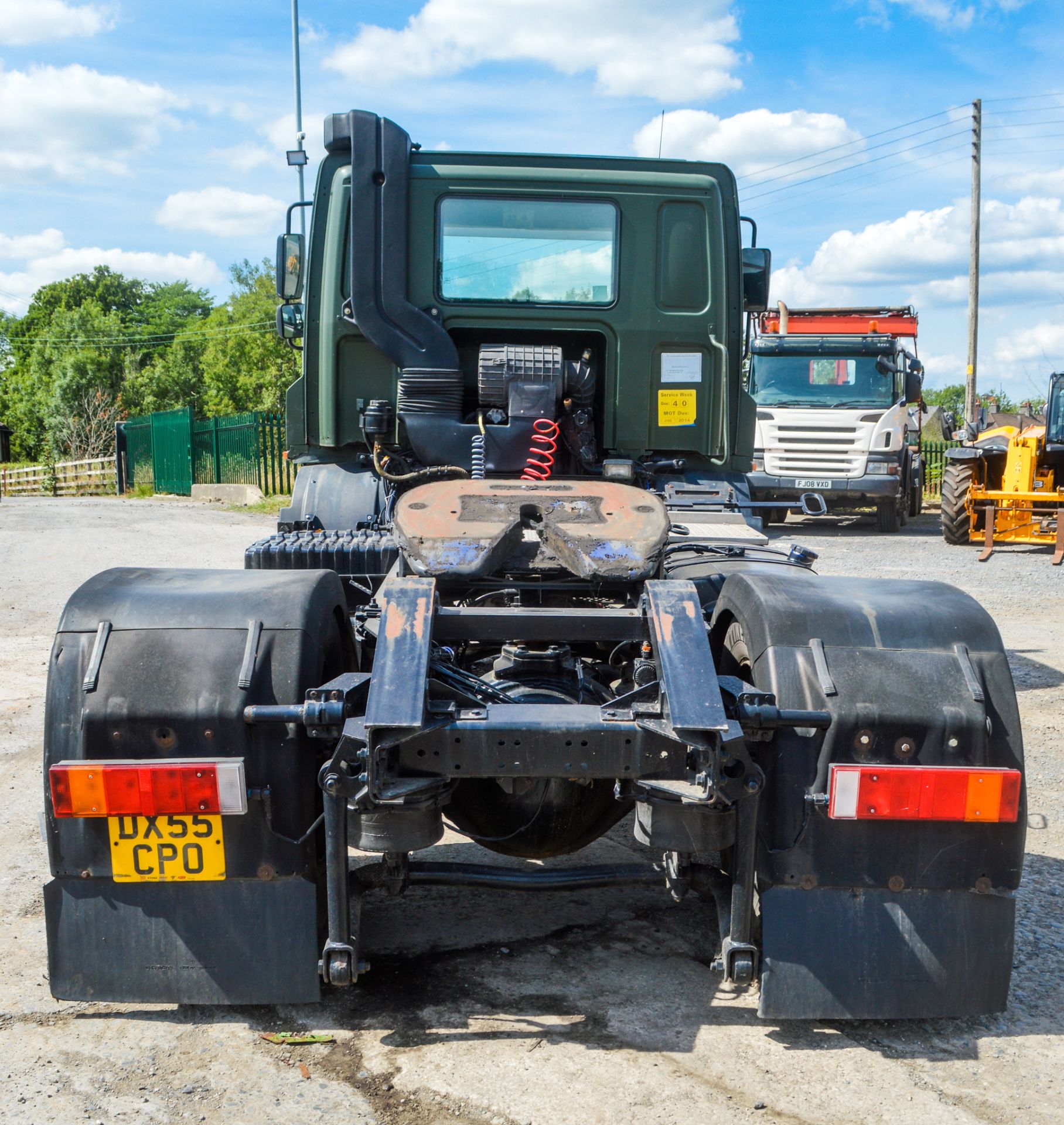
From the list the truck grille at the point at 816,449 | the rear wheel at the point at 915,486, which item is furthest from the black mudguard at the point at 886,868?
the rear wheel at the point at 915,486

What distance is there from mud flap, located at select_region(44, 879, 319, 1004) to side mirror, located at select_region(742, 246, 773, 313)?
4182 millimetres

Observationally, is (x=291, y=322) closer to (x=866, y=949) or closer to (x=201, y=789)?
(x=201, y=789)

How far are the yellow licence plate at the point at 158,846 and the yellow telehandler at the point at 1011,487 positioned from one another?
533 inches

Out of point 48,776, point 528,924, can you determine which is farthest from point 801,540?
point 48,776

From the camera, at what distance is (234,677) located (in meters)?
2.98

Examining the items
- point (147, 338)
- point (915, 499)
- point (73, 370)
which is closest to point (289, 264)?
point (915, 499)

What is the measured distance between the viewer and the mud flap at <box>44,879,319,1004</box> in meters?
2.99

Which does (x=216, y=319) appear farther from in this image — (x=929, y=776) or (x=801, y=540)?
(x=929, y=776)

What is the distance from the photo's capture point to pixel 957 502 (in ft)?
52.2

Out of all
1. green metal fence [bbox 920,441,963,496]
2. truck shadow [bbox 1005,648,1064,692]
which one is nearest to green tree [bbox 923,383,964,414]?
green metal fence [bbox 920,441,963,496]

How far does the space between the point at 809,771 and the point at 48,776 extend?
1.95 metres

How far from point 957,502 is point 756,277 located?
430 inches

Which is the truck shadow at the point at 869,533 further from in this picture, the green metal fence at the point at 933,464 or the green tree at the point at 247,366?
the green tree at the point at 247,366

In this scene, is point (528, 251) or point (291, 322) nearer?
point (528, 251)
